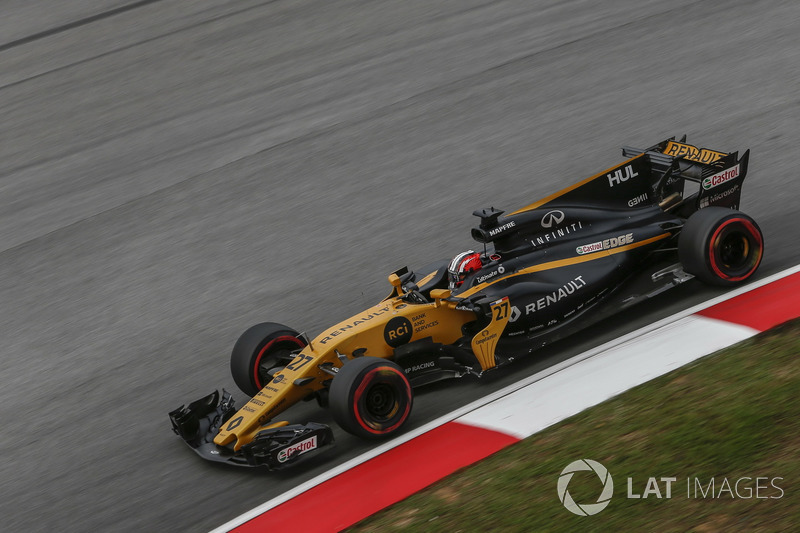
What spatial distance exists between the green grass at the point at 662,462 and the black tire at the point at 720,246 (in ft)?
3.64

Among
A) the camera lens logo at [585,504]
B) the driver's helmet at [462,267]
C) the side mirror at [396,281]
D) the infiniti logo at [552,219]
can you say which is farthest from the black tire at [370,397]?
the infiniti logo at [552,219]

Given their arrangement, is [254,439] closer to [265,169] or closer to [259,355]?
[259,355]

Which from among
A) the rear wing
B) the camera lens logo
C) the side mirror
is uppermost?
the side mirror

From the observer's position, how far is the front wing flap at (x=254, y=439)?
6230 millimetres

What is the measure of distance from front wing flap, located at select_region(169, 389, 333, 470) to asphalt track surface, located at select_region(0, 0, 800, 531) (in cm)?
15

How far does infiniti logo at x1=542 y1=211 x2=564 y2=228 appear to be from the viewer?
7.48 metres

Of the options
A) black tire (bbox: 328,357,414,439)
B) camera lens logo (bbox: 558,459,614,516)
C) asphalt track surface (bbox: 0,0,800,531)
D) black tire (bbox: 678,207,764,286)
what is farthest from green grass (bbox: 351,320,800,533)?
black tire (bbox: 678,207,764,286)

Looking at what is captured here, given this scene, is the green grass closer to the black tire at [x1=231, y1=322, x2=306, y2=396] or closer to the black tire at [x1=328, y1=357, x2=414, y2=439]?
the black tire at [x1=328, y1=357, x2=414, y2=439]

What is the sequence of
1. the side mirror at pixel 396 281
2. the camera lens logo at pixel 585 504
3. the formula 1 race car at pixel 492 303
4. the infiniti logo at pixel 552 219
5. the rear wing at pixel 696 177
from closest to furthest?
1. the camera lens logo at pixel 585 504
2. the formula 1 race car at pixel 492 303
3. the side mirror at pixel 396 281
4. the infiniti logo at pixel 552 219
5. the rear wing at pixel 696 177

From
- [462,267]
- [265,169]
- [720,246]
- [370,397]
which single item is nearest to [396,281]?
[462,267]

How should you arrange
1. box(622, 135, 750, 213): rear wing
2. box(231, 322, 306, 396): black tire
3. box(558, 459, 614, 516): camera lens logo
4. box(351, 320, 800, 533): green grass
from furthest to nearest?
box(622, 135, 750, 213): rear wing → box(231, 322, 306, 396): black tire → box(558, 459, 614, 516): camera lens logo → box(351, 320, 800, 533): green grass

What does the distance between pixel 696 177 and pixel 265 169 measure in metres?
5.52

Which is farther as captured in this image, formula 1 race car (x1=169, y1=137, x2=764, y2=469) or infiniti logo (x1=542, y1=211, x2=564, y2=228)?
infiniti logo (x1=542, y1=211, x2=564, y2=228)

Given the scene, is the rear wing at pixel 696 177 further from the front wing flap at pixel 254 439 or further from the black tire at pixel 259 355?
the front wing flap at pixel 254 439
